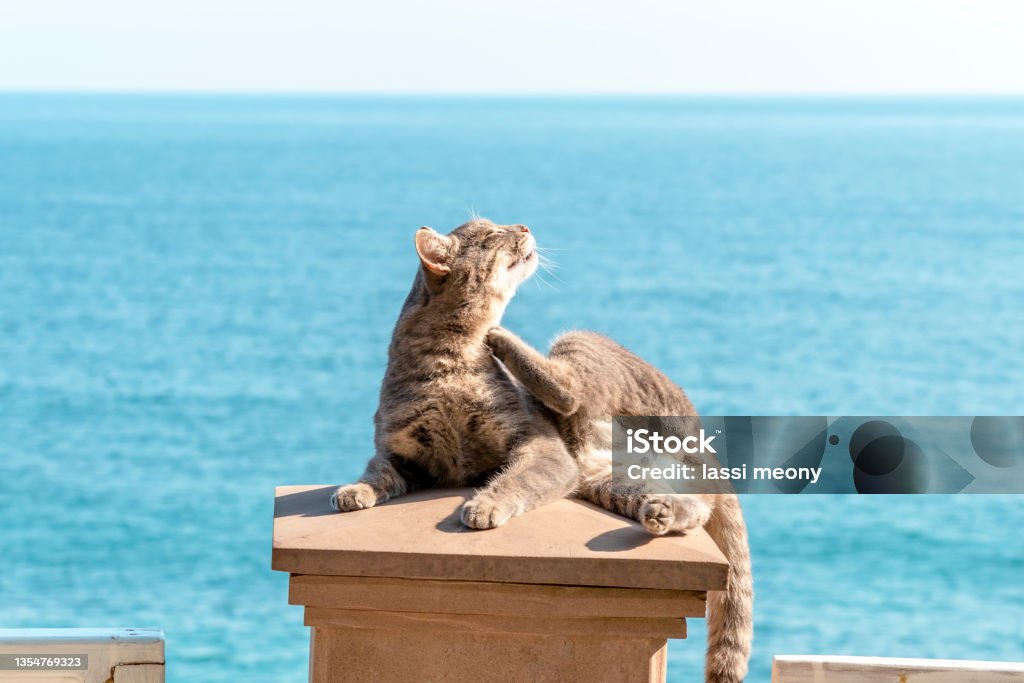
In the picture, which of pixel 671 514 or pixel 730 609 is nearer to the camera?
pixel 671 514

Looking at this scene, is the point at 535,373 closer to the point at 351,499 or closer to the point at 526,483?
the point at 526,483

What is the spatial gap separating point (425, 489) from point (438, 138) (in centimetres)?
8947

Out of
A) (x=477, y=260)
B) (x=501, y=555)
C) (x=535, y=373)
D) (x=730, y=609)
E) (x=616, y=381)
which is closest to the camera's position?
(x=501, y=555)

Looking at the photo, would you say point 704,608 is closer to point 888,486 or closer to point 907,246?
point 888,486

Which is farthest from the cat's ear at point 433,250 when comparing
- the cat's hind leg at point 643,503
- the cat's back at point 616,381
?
the cat's hind leg at point 643,503

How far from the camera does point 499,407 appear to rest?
12.0 feet

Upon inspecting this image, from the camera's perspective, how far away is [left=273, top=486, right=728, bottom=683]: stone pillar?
2.66 meters

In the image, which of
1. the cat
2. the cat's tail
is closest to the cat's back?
the cat

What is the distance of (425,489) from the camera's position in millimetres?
3650

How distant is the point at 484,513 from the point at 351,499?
366 mm

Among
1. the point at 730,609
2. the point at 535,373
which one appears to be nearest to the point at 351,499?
the point at 535,373

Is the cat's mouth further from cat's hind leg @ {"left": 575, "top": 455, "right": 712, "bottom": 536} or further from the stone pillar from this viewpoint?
the stone pillar

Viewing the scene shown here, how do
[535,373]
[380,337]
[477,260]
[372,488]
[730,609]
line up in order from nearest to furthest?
[372,488]
[730,609]
[535,373]
[477,260]
[380,337]

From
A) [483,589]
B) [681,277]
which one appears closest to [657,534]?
[483,589]
